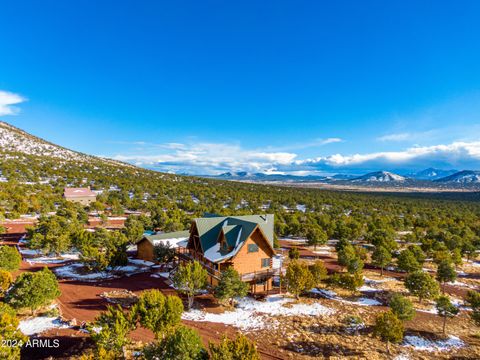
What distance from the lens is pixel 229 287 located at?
26.9m

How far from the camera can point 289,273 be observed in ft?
100

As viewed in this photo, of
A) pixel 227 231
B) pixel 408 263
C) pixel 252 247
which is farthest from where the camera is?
pixel 408 263

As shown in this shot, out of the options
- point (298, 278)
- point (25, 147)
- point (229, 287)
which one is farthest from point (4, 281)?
point (25, 147)

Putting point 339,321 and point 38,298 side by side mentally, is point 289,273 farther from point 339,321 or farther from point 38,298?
point 38,298

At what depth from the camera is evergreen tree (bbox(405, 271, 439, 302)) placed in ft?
102

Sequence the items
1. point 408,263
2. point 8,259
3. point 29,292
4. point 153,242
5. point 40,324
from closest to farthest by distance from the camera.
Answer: point 29,292, point 40,324, point 8,259, point 408,263, point 153,242

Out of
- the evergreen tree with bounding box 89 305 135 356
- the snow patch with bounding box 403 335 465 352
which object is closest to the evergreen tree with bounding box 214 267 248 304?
the evergreen tree with bounding box 89 305 135 356

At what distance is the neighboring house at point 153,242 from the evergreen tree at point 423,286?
29.7 m

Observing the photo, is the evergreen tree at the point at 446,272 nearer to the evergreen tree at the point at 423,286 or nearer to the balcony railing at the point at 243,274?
the evergreen tree at the point at 423,286

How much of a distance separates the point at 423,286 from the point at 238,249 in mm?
21686

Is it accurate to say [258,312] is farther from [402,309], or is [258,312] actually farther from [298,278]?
[402,309]

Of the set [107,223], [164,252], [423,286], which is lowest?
[423,286]

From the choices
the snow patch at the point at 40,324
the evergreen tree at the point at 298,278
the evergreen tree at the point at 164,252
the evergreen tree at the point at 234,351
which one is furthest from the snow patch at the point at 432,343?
the snow patch at the point at 40,324

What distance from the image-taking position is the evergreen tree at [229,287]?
26.8 m
